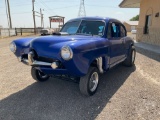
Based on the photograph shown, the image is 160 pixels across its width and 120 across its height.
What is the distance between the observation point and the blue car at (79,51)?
3.40 meters

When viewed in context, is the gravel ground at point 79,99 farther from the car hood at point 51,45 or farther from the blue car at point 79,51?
the car hood at point 51,45

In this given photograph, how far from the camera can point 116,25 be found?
549 cm

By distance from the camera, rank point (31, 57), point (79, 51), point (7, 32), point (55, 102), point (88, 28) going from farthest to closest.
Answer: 1. point (7, 32)
2. point (88, 28)
3. point (55, 102)
4. point (31, 57)
5. point (79, 51)

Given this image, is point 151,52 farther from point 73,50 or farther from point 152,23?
point 73,50

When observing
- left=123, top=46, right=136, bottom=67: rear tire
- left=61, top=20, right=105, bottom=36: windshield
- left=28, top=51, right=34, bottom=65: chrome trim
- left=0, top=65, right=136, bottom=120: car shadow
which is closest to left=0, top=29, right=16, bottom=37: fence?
left=123, top=46, right=136, bottom=67: rear tire

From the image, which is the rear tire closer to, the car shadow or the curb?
the car shadow

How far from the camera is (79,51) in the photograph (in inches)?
132

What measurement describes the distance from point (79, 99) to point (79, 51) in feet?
4.21

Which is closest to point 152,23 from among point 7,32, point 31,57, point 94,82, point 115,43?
point 115,43

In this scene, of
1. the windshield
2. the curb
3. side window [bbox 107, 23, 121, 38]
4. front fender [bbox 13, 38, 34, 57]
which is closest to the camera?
front fender [bbox 13, 38, 34, 57]

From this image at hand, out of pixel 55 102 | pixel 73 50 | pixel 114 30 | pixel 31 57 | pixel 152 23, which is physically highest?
pixel 152 23

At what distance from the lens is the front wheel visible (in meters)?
3.88

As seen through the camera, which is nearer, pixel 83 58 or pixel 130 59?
pixel 83 58

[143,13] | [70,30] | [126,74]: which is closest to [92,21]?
[70,30]
